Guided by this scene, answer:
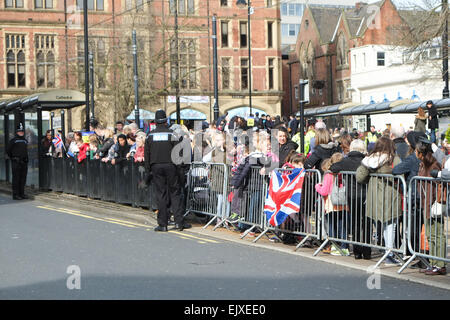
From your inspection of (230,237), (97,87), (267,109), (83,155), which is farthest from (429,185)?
(267,109)

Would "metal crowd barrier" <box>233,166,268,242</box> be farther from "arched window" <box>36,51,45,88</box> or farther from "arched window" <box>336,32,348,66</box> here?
"arched window" <box>336,32,348,66</box>

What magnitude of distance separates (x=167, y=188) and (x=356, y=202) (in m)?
4.58

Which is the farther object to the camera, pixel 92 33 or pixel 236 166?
pixel 92 33

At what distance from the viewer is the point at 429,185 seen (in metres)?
9.27

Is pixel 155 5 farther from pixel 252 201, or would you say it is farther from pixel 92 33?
pixel 252 201

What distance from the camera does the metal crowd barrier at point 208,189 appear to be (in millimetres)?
13984

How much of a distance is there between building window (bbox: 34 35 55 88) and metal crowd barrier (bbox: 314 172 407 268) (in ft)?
180

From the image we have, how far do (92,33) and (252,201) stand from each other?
Result: 48.2 meters

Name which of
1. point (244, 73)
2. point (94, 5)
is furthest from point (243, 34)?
point (94, 5)

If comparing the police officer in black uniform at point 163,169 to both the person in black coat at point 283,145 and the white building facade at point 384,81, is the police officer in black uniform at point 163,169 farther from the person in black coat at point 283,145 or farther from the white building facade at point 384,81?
the white building facade at point 384,81

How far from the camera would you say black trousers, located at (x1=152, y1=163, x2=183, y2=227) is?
14.0 m

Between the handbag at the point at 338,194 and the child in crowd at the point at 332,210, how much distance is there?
0.05 m
